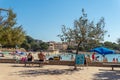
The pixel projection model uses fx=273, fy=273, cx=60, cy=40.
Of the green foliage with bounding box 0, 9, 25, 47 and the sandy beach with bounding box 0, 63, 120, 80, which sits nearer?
the sandy beach with bounding box 0, 63, 120, 80

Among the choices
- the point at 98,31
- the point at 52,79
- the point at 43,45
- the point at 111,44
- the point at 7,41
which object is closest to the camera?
the point at 52,79

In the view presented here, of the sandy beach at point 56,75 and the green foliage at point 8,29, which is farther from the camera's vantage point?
the green foliage at point 8,29

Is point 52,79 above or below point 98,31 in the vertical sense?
below

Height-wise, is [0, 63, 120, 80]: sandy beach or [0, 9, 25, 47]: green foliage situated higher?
[0, 9, 25, 47]: green foliage

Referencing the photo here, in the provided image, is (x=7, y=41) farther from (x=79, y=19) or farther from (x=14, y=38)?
(x=79, y=19)

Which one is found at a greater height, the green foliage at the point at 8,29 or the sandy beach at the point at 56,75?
the green foliage at the point at 8,29

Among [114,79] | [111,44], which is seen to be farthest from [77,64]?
[111,44]

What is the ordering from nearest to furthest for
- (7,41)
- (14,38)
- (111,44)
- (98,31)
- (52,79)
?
1. (52,79)
2. (98,31)
3. (7,41)
4. (14,38)
5. (111,44)

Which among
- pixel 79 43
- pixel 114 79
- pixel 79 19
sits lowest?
pixel 114 79

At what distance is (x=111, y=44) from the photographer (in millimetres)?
149750

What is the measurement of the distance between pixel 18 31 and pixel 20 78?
54.6ft

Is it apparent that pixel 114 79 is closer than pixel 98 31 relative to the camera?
Yes

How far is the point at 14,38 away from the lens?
2947cm

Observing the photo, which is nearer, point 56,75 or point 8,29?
point 56,75
